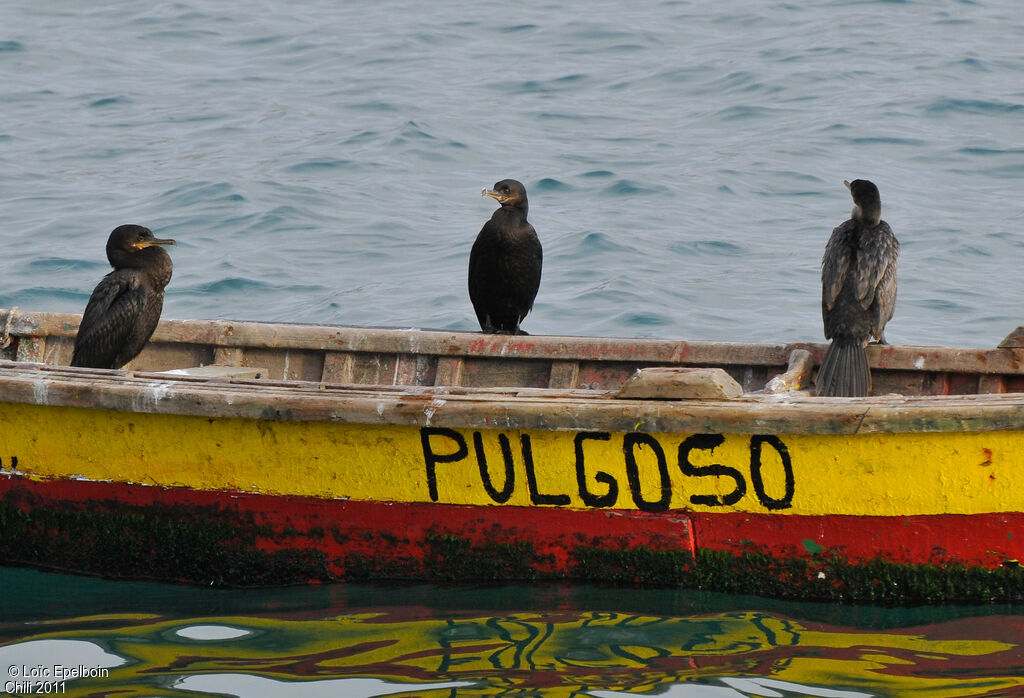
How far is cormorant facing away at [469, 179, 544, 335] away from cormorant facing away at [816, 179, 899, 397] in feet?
5.68

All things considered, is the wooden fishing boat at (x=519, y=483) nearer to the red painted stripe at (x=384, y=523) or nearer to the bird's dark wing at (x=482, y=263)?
the red painted stripe at (x=384, y=523)

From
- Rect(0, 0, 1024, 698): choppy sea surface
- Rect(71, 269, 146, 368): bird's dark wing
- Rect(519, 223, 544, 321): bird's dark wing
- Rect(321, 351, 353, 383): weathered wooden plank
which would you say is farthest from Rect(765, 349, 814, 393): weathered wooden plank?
Rect(71, 269, 146, 368): bird's dark wing

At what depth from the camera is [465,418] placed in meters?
5.04

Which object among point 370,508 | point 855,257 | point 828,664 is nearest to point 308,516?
point 370,508

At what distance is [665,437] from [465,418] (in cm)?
77

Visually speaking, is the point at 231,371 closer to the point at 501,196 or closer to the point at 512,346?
the point at 512,346

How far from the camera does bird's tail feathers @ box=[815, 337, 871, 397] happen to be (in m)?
6.07

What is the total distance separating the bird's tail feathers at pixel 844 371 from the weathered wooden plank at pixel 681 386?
1.19 meters

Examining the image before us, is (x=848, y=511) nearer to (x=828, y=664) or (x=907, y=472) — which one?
(x=907, y=472)

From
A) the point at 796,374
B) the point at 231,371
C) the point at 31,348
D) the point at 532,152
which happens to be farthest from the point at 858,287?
the point at 532,152

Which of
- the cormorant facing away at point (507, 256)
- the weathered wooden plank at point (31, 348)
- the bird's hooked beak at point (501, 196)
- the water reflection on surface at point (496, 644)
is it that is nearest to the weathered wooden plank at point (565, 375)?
the cormorant facing away at point (507, 256)

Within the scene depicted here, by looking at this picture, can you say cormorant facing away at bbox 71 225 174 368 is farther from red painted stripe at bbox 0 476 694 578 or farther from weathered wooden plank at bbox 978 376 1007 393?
weathered wooden plank at bbox 978 376 1007 393

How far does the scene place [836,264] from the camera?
6402 mm

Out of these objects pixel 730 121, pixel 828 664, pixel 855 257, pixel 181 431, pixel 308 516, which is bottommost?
pixel 828 664
